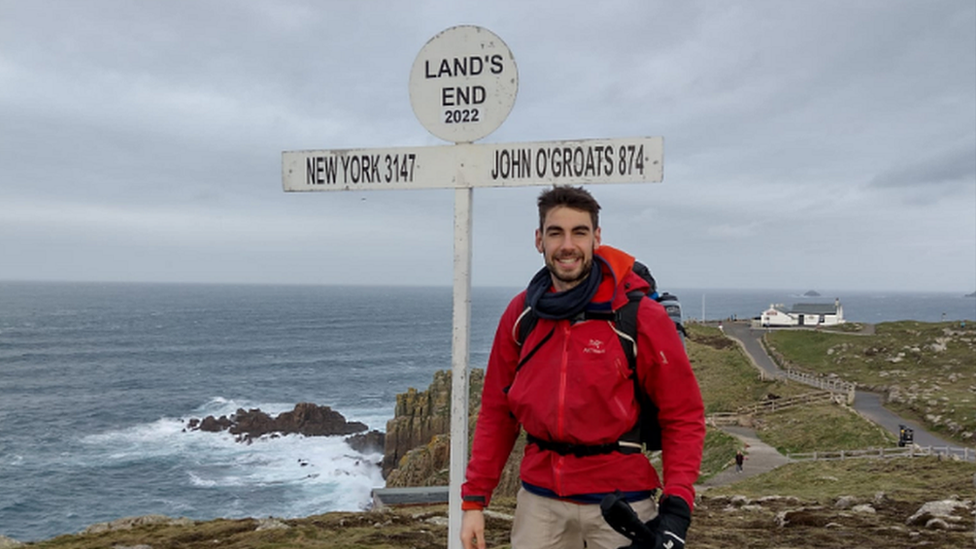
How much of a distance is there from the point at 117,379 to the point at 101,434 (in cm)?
2517

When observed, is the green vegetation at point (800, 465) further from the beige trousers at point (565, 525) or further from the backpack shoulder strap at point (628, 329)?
the backpack shoulder strap at point (628, 329)

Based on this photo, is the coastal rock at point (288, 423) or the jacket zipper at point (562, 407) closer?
the jacket zipper at point (562, 407)

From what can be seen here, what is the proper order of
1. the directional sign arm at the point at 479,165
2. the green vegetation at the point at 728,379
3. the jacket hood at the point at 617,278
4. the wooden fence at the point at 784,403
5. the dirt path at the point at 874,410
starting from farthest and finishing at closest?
the green vegetation at the point at 728,379 < the wooden fence at the point at 784,403 < the dirt path at the point at 874,410 < the directional sign arm at the point at 479,165 < the jacket hood at the point at 617,278

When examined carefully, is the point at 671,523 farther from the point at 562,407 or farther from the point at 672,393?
the point at 562,407

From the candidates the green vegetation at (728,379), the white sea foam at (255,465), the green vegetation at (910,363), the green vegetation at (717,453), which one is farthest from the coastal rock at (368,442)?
the green vegetation at (910,363)

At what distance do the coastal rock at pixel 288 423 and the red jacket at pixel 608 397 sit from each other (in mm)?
47562

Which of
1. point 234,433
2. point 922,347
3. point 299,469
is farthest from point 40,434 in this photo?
point 922,347

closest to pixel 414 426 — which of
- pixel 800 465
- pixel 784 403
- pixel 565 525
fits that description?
pixel 784 403

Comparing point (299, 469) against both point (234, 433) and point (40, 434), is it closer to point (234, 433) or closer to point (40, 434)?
point (234, 433)

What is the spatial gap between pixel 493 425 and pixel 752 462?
18788 mm

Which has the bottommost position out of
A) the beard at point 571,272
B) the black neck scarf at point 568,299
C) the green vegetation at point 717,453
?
the green vegetation at point 717,453

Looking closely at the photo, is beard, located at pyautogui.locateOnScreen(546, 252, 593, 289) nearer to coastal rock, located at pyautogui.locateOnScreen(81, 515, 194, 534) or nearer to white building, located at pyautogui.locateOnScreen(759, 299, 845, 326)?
coastal rock, located at pyautogui.locateOnScreen(81, 515, 194, 534)

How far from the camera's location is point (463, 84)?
4.73 metres

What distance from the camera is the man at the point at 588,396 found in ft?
9.45
